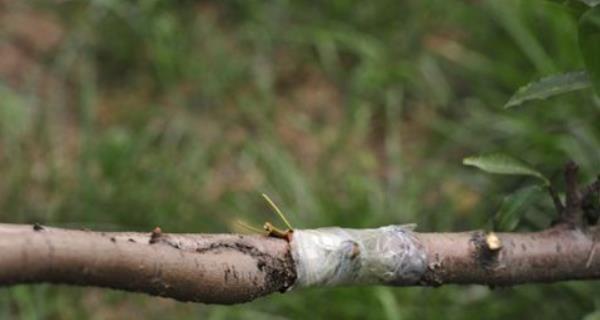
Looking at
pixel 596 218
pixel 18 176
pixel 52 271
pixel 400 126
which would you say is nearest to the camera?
pixel 52 271

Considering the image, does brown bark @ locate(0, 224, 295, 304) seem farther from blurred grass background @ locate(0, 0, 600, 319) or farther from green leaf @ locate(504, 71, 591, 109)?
blurred grass background @ locate(0, 0, 600, 319)

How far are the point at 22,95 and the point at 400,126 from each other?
100 cm

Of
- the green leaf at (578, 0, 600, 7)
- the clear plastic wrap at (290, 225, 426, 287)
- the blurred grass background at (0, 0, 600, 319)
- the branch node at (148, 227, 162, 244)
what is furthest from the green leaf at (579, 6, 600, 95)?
the blurred grass background at (0, 0, 600, 319)

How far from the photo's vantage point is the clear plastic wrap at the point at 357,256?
1.19m

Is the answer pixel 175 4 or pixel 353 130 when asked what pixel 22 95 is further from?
pixel 353 130

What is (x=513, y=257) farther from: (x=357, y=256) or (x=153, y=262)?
(x=153, y=262)

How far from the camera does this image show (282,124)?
304 cm

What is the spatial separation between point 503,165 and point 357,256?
1.11 feet

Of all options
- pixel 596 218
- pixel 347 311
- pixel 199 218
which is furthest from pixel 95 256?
pixel 199 218

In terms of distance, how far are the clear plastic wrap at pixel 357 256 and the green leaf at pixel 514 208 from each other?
0.70ft

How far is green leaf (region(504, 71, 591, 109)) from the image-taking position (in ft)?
4.60

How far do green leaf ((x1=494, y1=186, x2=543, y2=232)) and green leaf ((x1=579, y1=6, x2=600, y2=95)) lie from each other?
7.8 inches

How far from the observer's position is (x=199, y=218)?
256cm

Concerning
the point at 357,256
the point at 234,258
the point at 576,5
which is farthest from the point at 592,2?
the point at 234,258
